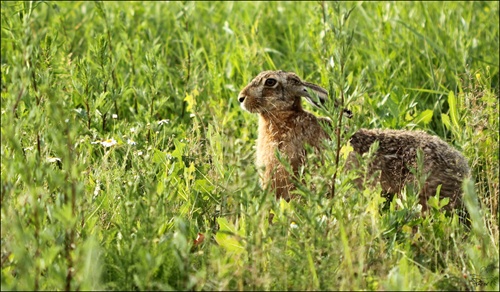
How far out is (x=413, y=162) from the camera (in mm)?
5340

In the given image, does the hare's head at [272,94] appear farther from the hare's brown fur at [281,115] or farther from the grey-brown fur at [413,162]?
the grey-brown fur at [413,162]

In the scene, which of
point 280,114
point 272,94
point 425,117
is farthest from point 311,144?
point 425,117

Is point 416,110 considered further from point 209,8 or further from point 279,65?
point 209,8

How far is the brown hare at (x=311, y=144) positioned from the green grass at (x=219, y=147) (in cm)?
19

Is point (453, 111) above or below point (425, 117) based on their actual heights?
above

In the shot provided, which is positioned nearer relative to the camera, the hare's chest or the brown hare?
the brown hare

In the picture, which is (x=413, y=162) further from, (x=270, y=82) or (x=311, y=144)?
(x=270, y=82)

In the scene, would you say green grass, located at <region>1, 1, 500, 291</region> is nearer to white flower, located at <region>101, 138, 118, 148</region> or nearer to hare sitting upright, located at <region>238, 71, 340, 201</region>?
white flower, located at <region>101, 138, 118, 148</region>

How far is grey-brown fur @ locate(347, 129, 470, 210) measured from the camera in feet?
17.3

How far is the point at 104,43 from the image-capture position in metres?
5.84

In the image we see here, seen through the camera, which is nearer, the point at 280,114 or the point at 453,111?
the point at 280,114

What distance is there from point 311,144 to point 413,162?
27.0 inches

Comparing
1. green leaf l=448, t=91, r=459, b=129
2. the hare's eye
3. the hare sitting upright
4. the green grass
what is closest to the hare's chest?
the hare sitting upright

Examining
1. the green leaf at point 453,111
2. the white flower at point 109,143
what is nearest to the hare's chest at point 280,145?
the white flower at point 109,143
